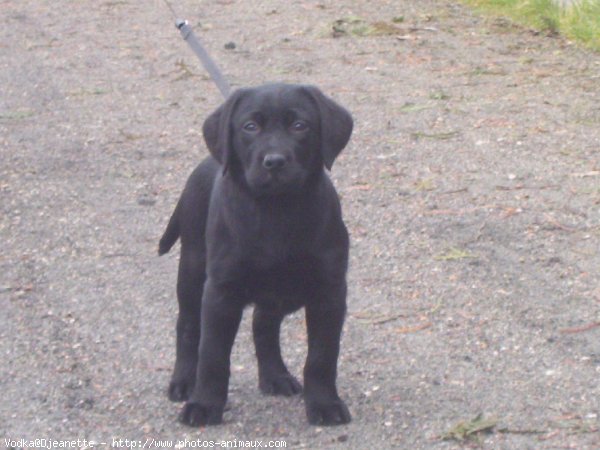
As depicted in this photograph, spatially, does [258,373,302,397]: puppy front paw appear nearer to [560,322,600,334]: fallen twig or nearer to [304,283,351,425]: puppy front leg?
[304,283,351,425]: puppy front leg

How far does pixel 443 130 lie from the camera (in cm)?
874

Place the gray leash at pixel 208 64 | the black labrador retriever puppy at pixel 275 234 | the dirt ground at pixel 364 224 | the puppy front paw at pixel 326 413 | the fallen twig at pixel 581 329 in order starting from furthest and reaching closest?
the fallen twig at pixel 581 329, the gray leash at pixel 208 64, the dirt ground at pixel 364 224, the puppy front paw at pixel 326 413, the black labrador retriever puppy at pixel 275 234

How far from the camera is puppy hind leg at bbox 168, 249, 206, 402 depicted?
479 centimetres

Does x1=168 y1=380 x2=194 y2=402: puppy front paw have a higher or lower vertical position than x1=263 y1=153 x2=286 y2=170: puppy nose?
lower

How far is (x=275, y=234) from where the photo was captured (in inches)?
171

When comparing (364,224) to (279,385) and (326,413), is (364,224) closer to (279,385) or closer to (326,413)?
(279,385)

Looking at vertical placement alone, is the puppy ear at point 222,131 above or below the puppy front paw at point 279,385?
above

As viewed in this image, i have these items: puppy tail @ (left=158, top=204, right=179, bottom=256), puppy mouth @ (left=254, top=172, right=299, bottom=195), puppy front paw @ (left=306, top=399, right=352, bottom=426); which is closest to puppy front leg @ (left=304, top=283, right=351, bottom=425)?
puppy front paw @ (left=306, top=399, right=352, bottom=426)

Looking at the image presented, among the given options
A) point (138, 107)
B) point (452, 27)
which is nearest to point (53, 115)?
point (138, 107)

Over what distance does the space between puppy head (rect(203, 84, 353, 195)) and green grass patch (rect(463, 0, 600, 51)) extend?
6.99 m

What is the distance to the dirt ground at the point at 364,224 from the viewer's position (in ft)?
15.6

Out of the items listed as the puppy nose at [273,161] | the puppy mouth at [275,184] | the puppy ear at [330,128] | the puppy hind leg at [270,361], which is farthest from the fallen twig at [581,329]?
the puppy nose at [273,161]

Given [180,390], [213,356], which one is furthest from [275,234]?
[180,390]

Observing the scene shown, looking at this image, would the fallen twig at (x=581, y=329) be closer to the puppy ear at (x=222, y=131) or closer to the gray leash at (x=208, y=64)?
the gray leash at (x=208, y=64)
